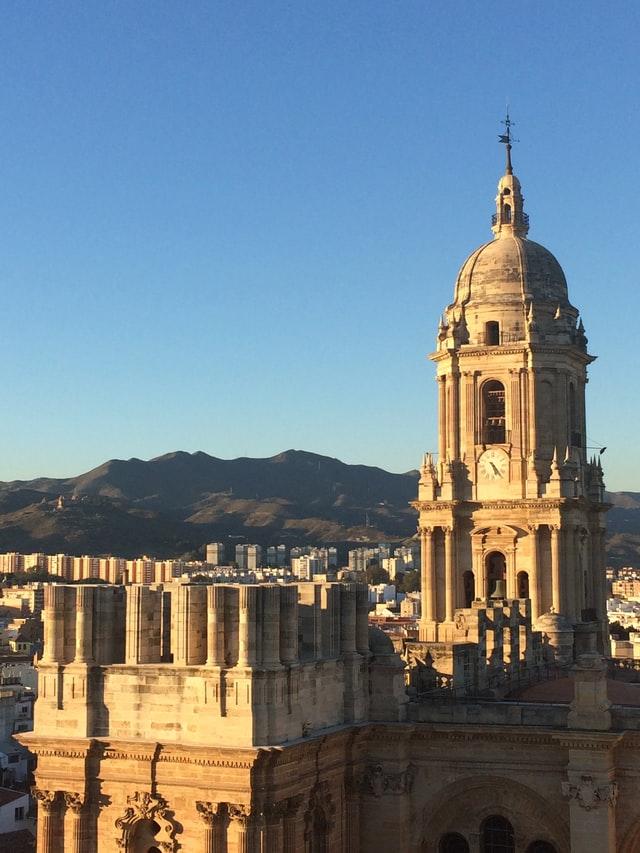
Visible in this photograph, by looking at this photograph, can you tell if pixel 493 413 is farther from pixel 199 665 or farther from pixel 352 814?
pixel 199 665

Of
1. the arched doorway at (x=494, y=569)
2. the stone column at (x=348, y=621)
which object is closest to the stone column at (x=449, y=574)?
the arched doorway at (x=494, y=569)

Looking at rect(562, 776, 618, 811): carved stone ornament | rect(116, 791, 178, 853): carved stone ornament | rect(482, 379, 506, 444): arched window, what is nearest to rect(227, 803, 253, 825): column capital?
rect(116, 791, 178, 853): carved stone ornament

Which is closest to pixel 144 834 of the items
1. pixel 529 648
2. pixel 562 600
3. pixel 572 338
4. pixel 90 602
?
pixel 90 602

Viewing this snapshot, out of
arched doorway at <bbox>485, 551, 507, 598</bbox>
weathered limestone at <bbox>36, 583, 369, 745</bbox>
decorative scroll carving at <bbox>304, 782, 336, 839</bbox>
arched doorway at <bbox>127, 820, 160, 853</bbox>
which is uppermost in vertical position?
arched doorway at <bbox>485, 551, 507, 598</bbox>

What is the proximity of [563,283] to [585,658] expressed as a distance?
31413mm

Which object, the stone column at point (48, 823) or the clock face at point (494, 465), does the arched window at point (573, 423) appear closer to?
the clock face at point (494, 465)

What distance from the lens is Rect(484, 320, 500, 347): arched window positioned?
64.1 meters

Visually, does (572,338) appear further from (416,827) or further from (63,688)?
(63,688)

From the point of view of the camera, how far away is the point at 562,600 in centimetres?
6091

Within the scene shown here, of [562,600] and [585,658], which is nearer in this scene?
[585,658]

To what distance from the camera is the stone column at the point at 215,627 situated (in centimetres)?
3559

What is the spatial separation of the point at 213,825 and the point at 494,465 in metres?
30.5

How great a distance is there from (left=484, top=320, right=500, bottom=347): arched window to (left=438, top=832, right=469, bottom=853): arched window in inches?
1118

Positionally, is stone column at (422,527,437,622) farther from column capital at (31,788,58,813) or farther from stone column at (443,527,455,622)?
column capital at (31,788,58,813)
